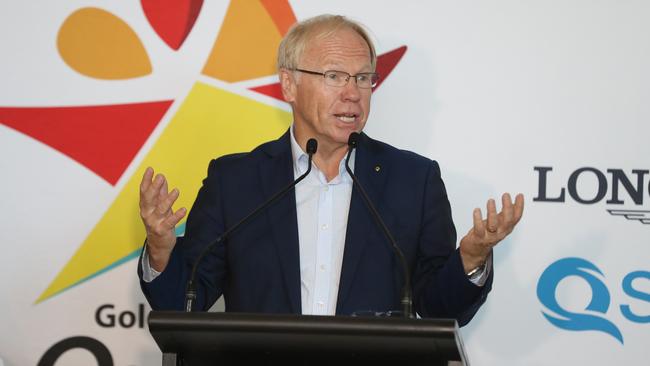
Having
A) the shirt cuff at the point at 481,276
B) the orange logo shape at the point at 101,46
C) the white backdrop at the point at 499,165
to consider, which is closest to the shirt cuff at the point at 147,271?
the shirt cuff at the point at 481,276

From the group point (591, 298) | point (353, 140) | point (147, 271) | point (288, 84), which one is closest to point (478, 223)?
point (353, 140)

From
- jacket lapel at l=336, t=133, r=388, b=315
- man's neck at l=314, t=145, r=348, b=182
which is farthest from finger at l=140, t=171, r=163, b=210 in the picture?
man's neck at l=314, t=145, r=348, b=182

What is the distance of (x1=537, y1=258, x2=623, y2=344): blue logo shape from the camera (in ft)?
11.3

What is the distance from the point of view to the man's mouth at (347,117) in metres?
2.94

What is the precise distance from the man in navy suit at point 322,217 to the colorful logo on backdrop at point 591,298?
73 cm

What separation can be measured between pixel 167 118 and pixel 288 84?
2.15 feet

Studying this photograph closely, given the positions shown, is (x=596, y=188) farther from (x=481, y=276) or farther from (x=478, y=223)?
(x=478, y=223)

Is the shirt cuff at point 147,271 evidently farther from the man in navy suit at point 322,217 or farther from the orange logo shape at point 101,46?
the orange logo shape at point 101,46

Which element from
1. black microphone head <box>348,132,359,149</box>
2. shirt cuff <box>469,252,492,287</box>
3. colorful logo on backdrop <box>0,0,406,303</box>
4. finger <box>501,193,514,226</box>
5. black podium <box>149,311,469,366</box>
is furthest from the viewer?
colorful logo on backdrop <box>0,0,406,303</box>

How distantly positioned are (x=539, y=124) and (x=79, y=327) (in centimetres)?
185

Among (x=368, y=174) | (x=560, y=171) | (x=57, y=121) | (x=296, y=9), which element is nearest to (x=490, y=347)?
(x=560, y=171)

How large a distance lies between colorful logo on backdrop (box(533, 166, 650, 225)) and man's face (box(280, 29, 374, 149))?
33.4 inches

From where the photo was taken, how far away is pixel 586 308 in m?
3.45

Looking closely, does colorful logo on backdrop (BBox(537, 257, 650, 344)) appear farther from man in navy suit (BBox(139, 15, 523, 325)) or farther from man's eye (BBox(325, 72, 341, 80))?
man's eye (BBox(325, 72, 341, 80))
